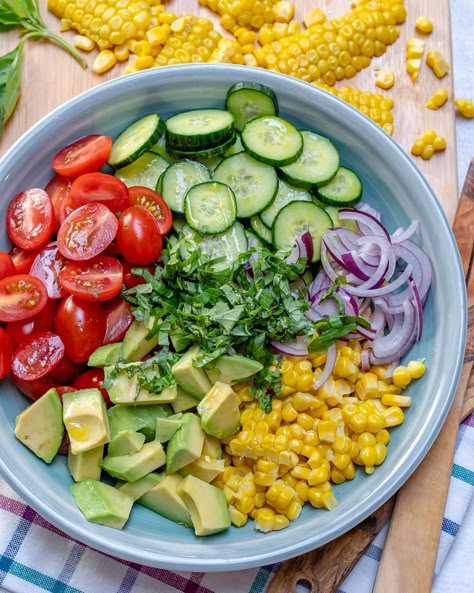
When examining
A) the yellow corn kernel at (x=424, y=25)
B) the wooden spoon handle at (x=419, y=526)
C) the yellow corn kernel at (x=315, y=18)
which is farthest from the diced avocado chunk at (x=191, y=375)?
the yellow corn kernel at (x=424, y=25)

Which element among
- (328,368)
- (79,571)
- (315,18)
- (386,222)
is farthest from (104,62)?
(79,571)

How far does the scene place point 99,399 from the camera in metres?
3.58

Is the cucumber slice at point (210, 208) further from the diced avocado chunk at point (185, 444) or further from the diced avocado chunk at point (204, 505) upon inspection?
the diced avocado chunk at point (204, 505)

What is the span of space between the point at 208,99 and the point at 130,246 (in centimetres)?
107

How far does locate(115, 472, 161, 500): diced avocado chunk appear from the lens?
3680mm

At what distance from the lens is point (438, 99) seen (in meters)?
4.44

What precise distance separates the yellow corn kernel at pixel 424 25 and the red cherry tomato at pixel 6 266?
9.73 feet

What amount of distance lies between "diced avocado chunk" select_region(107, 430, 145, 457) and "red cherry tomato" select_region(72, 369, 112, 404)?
0.24 m

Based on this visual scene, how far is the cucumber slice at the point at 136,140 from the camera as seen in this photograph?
3.89m

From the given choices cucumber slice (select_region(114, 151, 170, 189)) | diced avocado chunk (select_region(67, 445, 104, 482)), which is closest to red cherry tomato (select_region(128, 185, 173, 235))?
cucumber slice (select_region(114, 151, 170, 189))

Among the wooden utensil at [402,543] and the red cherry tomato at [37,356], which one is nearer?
the red cherry tomato at [37,356]

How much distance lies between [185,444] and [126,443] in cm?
32

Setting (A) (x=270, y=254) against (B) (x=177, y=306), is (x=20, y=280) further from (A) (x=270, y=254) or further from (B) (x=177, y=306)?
(A) (x=270, y=254)

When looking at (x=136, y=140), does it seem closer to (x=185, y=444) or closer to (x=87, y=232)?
(x=87, y=232)
